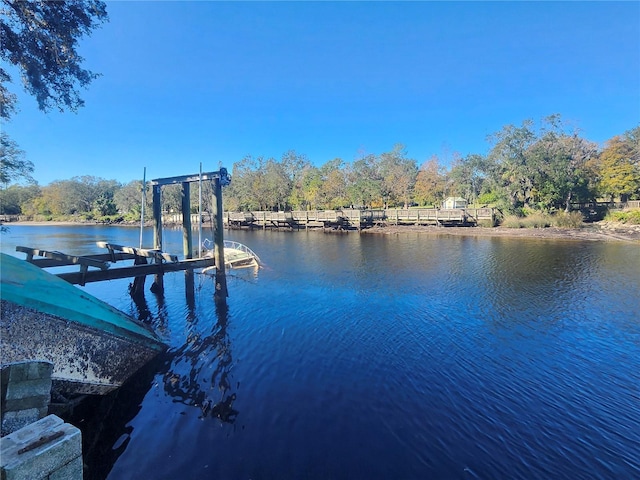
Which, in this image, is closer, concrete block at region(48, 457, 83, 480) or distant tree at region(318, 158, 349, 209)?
concrete block at region(48, 457, 83, 480)

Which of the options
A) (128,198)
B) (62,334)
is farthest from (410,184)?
(128,198)

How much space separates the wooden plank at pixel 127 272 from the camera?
8.71m

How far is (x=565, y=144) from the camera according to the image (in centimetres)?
4103

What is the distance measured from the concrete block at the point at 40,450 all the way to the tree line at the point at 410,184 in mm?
25975

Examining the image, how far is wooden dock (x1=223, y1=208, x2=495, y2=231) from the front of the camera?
42.8 m

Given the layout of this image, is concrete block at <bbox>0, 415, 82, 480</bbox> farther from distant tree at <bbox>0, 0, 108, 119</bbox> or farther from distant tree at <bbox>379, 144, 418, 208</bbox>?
distant tree at <bbox>379, 144, 418, 208</bbox>

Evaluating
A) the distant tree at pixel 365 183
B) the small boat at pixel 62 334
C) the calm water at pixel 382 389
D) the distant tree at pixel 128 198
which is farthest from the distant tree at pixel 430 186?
the distant tree at pixel 128 198

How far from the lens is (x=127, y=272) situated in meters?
9.55

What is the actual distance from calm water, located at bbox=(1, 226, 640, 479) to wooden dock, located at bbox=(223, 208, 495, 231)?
2887 cm

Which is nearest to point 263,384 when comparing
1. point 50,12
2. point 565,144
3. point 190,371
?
point 190,371

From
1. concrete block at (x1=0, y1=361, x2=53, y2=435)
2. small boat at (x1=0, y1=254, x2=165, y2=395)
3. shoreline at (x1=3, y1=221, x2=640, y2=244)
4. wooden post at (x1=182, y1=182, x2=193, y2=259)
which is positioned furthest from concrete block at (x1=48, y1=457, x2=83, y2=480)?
shoreline at (x1=3, y1=221, x2=640, y2=244)

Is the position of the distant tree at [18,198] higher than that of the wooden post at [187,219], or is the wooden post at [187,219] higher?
the distant tree at [18,198]

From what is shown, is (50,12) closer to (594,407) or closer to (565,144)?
(594,407)

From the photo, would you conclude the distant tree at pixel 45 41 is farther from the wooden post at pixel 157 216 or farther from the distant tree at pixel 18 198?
the distant tree at pixel 18 198
